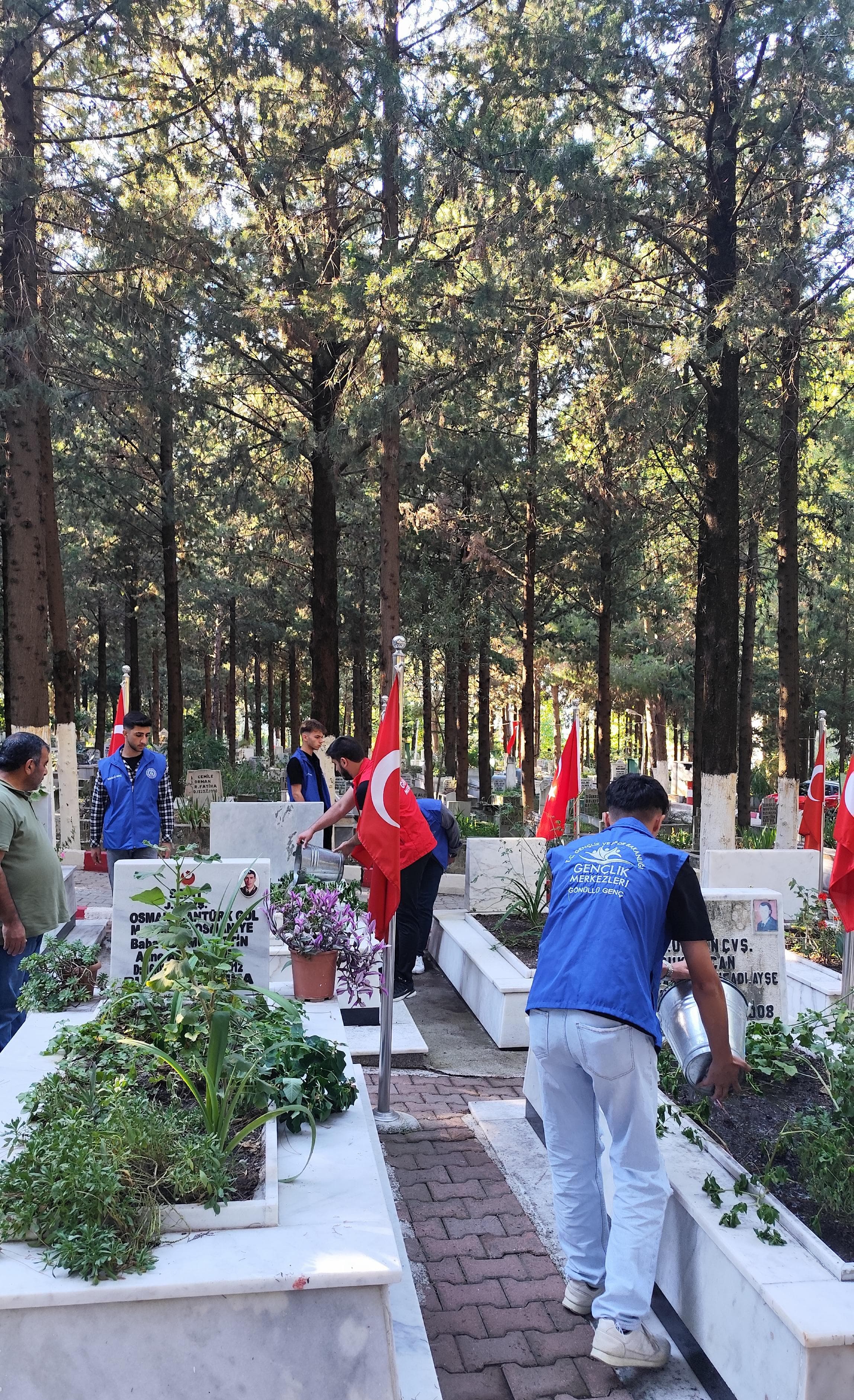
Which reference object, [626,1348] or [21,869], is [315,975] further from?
[626,1348]

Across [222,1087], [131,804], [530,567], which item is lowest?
[222,1087]

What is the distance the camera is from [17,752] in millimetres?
5723

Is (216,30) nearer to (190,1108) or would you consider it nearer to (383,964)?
(383,964)

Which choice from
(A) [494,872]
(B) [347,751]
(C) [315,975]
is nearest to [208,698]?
(A) [494,872]

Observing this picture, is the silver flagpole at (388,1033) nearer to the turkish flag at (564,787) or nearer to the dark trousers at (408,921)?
the dark trousers at (408,921)

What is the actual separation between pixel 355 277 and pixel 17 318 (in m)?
3.73

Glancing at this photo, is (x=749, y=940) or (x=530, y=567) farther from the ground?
(x=530, y=567)

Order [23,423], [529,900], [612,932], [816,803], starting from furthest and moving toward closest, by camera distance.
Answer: [816,803]
[23,423]
[529,900]
[612,932]

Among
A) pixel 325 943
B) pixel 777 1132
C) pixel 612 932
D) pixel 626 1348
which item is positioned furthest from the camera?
pixel 325 943

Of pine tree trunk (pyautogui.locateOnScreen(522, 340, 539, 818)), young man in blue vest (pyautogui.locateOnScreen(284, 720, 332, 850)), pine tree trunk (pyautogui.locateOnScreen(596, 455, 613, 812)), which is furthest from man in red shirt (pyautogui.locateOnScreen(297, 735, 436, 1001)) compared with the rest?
pine tree trunk (pyautogui.locateOnScreen(596, 455, 613, 812))

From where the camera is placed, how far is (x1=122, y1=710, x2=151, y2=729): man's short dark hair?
8.05 m

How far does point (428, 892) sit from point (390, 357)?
799 cm

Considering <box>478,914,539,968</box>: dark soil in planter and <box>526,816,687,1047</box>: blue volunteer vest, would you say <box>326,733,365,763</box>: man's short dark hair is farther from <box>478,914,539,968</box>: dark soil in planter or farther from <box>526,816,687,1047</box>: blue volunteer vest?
<box>526,816,687,1047</box>: blue volunteer vest

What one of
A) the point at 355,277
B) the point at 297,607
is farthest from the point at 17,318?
the point at 297,607
